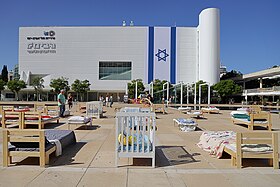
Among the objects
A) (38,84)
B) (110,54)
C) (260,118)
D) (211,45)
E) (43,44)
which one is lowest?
(260,118)

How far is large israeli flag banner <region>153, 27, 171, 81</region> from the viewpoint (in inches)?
2537

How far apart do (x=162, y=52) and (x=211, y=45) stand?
12221mm

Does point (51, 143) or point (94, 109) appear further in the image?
point (94, 109)

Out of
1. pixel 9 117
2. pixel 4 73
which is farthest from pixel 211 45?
pixel 4 73

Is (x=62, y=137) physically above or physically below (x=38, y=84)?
below

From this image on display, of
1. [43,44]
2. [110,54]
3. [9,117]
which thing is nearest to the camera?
[9,117]

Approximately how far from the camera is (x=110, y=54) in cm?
6738

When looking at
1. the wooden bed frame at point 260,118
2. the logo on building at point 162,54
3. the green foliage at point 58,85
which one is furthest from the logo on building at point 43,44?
the wooden bed frame at point 260,118

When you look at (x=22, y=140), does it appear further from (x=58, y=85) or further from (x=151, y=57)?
(x=151, y=57)

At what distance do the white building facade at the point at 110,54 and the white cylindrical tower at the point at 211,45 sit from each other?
3.36m

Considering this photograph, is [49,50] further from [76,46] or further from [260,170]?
[260,170]

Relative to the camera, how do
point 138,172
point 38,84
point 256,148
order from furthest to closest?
point 38,84
point 256,148
point 138,172

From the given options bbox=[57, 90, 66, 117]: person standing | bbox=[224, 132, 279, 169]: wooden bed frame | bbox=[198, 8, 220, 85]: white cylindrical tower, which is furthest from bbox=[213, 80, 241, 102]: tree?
bbox=[224, 132, 279, 169]: wooden bed frame

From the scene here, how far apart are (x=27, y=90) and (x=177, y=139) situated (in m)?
66.0
